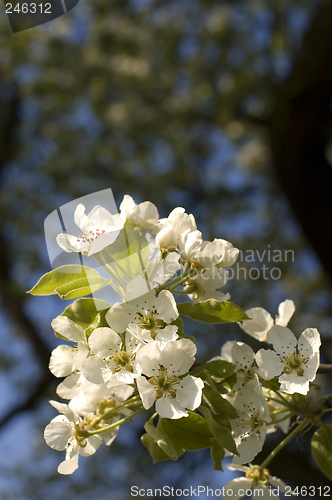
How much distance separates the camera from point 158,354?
602mm

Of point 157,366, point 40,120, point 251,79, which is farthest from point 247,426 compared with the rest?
point 40,120

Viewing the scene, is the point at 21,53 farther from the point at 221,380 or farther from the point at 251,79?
the point at 221,380

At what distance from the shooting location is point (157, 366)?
0.61 metres

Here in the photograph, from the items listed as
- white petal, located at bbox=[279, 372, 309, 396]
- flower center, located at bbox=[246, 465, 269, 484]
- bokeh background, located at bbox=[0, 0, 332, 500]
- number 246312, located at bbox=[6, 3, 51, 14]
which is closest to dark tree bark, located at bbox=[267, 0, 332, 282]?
bokeh background, located at bbox=[0, 0, 332, 500]

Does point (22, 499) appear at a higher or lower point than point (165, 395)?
lower

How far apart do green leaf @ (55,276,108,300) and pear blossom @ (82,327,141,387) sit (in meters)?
0.09

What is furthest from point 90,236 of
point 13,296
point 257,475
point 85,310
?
point 13,296

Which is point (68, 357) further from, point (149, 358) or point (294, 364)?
point (294, 364)

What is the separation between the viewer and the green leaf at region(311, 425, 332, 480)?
809mm

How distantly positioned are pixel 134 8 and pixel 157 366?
14.9 feet

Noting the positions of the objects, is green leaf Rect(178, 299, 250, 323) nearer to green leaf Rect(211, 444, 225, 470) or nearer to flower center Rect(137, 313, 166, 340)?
flower center Rect(137, 313, 166, 340)

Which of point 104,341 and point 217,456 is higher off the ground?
point 104,341

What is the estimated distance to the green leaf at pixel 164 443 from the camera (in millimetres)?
656

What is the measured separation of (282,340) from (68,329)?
0.35 meters
